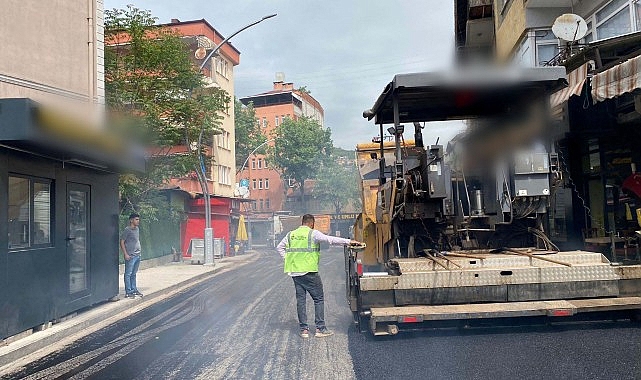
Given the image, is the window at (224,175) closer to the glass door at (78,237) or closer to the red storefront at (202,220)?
the red storefront at (202,220)

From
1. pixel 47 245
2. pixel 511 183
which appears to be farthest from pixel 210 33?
pixel 511 183

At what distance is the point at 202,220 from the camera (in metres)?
28.6

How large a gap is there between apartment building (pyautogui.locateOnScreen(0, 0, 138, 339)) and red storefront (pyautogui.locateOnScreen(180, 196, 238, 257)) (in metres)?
16.0

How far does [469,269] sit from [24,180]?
593cm

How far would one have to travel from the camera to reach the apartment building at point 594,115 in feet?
29.1

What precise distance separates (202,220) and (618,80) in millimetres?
23236

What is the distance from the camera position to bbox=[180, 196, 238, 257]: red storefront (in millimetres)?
27308

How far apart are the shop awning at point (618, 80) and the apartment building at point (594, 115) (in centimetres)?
2

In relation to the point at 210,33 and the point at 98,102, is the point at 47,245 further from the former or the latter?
the point at 210,33

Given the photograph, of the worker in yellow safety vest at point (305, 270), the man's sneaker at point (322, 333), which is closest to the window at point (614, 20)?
the worker in yellow safety vest at point (305, 270)

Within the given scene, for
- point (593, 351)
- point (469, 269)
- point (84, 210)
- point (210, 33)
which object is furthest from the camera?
point (210, 33)

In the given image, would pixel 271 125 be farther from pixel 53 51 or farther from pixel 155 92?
pixel 53 51

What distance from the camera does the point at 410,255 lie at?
7359 millimetres

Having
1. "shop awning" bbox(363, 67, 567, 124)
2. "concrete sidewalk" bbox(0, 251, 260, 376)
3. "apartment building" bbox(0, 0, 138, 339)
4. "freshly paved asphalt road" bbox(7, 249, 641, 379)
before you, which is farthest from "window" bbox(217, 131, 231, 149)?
"shop awning" bbox(363, 67, 567, 124)
